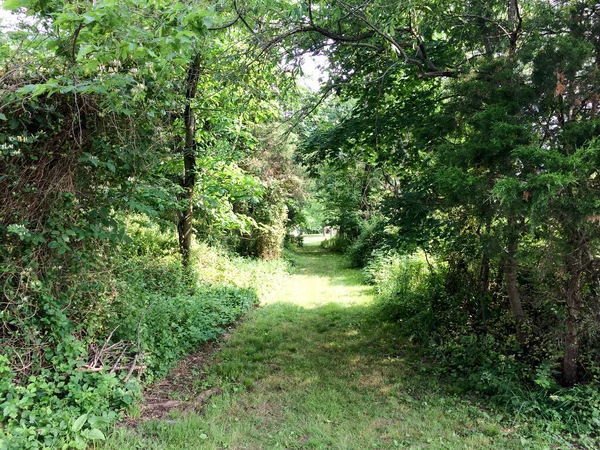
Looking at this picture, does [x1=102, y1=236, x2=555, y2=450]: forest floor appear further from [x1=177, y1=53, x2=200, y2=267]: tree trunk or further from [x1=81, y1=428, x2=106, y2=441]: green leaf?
[x1=177, y1=53, x2=200, y2=267]: tree trunk

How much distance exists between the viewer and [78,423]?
297 cm

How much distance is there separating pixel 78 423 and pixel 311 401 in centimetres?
229

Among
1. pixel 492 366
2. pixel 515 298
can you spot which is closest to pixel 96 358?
pixel 492 366

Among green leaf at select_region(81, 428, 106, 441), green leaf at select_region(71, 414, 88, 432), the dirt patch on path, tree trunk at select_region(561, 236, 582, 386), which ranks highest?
tree trunk at select_region(561, 236, 582, 386)

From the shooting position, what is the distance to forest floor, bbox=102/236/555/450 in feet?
10.8

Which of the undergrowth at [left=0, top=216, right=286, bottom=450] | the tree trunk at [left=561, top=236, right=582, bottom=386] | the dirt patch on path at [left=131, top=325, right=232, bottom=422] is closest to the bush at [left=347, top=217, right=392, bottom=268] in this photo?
the undergrowth at [left=0, top=216, right=286, bottom=450]

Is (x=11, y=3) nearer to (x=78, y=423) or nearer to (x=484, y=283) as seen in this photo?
(x=78, y=423)

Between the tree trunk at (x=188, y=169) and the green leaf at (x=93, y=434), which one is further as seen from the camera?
the tree trunk at (x=188, y=169)

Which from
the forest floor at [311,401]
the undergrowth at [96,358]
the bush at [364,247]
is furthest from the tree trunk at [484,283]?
the bush at [364,247]

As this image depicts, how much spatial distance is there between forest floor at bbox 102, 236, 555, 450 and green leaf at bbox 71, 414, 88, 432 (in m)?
0.28

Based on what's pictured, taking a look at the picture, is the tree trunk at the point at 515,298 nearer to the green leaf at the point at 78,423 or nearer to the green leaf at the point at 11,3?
the green leaf at the point at 78,423

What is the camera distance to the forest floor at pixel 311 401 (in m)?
3.28

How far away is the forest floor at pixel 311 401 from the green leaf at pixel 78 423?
278 mm

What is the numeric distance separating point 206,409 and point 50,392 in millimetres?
1469
